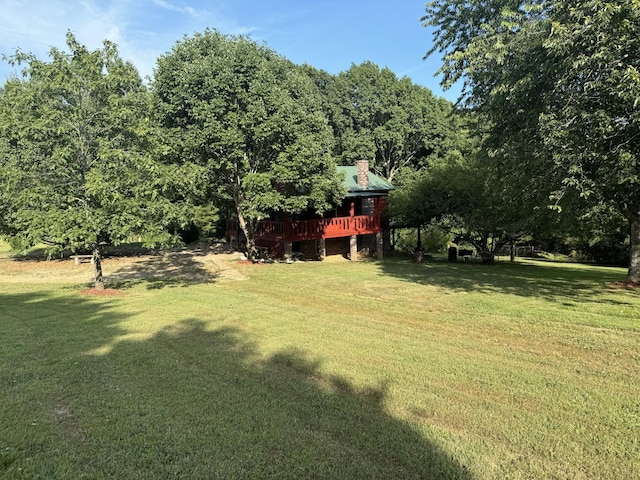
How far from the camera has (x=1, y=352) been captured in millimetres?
6566

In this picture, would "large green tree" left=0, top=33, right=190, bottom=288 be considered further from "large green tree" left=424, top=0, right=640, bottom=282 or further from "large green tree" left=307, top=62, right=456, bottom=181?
"large green tree" left=307, top=62, right=456, bottom=181

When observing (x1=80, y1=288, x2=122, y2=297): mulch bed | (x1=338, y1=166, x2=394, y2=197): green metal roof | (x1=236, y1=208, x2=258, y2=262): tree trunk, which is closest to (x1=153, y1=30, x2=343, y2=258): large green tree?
(x1=236, y1=208, x2=258, y2=262): tree trunk

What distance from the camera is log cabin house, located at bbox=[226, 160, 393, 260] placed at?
22906mm

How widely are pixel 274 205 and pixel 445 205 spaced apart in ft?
30.0

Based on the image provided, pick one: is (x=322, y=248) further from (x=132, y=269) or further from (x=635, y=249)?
(x=635, y=249)

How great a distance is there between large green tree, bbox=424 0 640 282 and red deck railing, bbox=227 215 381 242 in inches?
460

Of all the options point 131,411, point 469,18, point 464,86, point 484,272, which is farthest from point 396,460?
point 484,272

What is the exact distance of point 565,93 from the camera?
9633 millimetres

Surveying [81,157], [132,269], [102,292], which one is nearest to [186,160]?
[132,269]

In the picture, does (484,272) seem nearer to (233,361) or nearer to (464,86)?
(464,86)

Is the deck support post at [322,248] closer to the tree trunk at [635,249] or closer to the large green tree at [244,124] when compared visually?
the large green tree at [244,124]

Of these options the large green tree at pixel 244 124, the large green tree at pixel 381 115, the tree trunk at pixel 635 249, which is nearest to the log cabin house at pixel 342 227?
the large green tree at pixel 244 124

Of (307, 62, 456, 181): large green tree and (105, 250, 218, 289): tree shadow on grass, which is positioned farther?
(307, 62, 456, 181): large green tree

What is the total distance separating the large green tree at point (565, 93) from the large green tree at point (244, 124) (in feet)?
27.1
